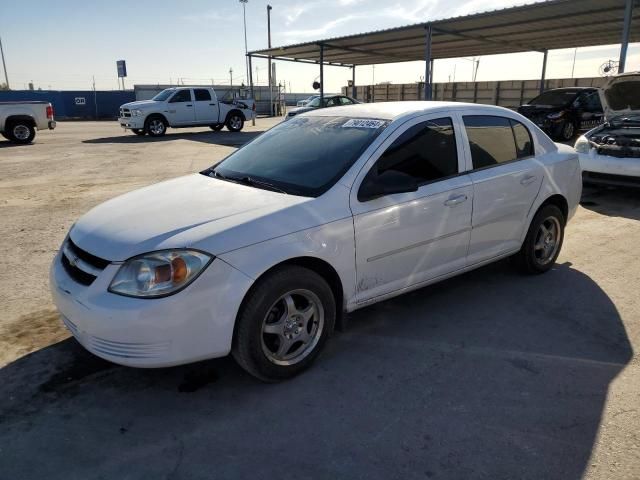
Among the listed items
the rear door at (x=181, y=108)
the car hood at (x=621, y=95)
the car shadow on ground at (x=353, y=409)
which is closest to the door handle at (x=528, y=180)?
the car shadow on ground at (x=353, y=409)

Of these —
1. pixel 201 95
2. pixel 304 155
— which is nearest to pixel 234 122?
pixel 201 95

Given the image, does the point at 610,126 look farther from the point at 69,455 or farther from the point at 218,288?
the point at 69,455

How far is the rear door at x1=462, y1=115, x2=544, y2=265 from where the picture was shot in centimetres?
394

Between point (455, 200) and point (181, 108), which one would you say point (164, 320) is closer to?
point (455, 200)

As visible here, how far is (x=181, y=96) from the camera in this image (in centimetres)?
2058

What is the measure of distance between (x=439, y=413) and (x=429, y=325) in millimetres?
1096

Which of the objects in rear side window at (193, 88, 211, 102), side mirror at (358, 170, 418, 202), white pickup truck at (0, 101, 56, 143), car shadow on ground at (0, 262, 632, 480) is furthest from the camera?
rear side window at (193, 88, 211, 102)

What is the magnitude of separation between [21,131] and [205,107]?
7.26 meters

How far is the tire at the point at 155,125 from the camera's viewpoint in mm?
19938

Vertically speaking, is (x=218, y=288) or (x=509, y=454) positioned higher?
(x=218, y=288)

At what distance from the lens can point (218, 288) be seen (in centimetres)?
262

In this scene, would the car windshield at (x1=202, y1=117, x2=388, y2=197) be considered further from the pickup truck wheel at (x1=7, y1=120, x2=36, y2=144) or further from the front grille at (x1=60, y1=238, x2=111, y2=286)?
the pickup truck wheel at (x1=7, y1=120, x2=36, y2=144)

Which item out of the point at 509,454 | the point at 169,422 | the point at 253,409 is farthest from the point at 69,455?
the point at 509,454

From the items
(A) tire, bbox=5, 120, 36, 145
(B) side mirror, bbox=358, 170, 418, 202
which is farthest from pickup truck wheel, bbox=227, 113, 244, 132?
(B) side mirror, bbox=358, 170, 418, 202
